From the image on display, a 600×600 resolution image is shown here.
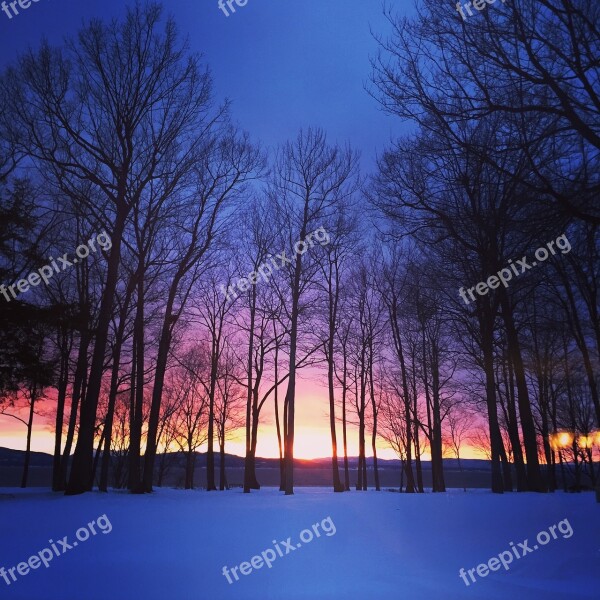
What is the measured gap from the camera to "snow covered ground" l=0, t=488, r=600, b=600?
6.23 metres

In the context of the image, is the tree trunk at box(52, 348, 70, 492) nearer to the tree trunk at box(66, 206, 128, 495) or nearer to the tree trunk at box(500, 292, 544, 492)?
the tree trunk at box(66, 206, 128, 495)

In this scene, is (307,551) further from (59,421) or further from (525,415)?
(59,421)

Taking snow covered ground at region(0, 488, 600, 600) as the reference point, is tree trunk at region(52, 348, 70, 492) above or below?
above

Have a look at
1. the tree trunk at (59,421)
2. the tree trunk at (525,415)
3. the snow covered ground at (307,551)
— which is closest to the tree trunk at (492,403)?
the tree trunk at (525,415)

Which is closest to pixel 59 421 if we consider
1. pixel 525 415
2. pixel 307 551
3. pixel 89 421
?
pixel 89 421

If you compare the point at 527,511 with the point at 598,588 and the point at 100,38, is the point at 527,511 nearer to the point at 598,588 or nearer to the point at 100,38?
the point at 598,588

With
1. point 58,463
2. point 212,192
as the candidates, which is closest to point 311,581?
point 212,192

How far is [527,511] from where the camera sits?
9.67 m

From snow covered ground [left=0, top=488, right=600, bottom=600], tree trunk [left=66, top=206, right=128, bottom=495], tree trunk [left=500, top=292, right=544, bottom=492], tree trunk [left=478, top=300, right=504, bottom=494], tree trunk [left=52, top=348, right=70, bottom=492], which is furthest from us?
tree trunk [left=52, top=348, right=70, bottom=492]

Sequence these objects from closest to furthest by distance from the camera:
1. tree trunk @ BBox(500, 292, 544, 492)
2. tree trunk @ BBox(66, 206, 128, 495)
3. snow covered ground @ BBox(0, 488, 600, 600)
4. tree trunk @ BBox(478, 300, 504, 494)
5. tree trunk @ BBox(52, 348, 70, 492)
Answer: snow covered ground @ BBox(0, 488, 600, 600)
tree trunk @ BBox(66, 206, 128, 495)
tree trunk @ BBox(500, 292, 544, 492)
tree trunk @ BBox(478, 300, 504, 494)
tree trunk @ BBox(52, 348, 70, 492)

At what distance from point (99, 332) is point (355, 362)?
698 inches

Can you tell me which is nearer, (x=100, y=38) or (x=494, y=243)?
(x=494, y=243)

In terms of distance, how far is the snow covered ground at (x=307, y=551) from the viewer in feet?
20.4

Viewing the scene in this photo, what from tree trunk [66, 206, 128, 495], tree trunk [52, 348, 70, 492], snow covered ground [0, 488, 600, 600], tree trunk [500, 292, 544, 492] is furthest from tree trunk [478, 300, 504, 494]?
tree trunk [52, 348, 70, 492]
